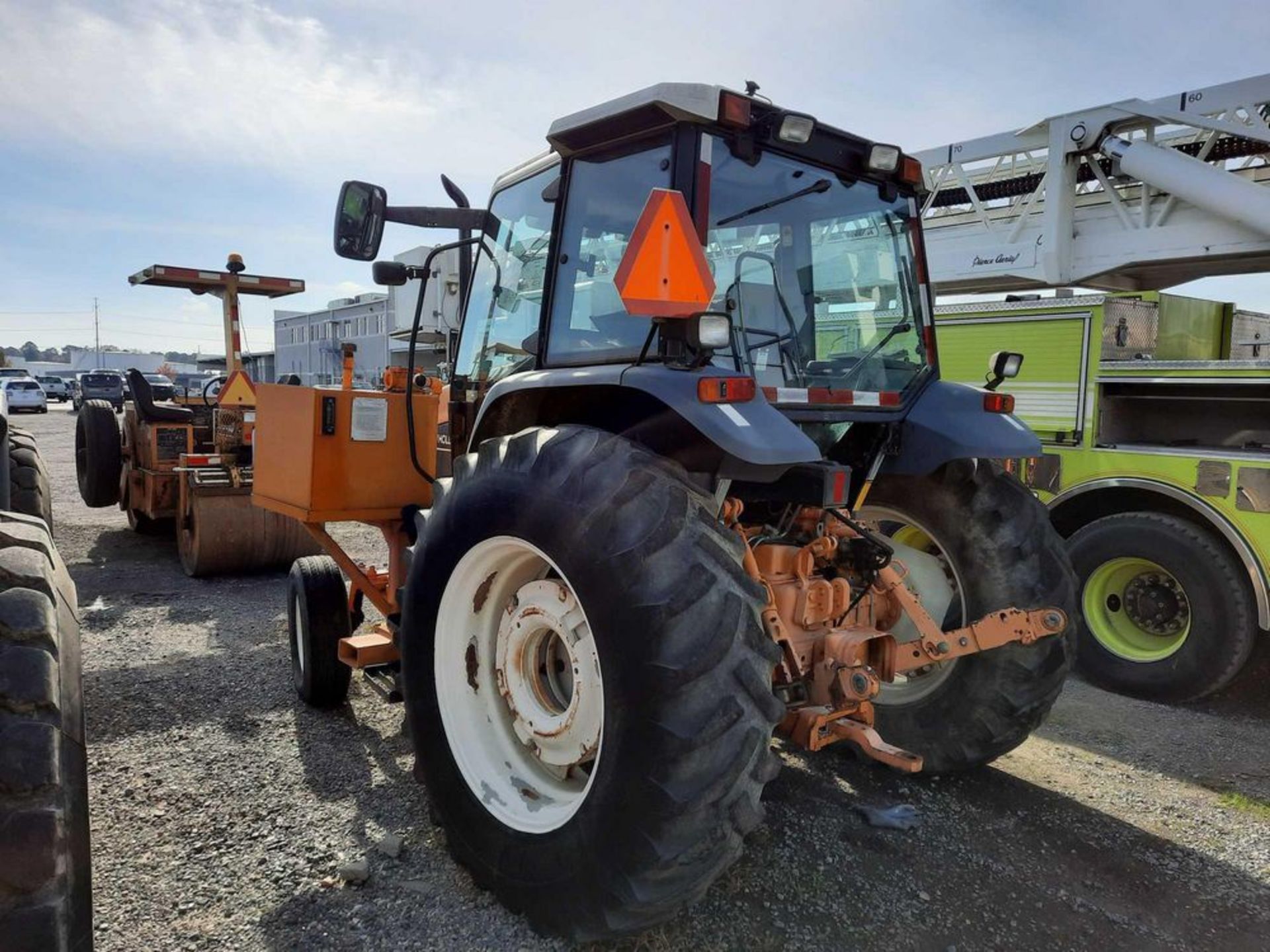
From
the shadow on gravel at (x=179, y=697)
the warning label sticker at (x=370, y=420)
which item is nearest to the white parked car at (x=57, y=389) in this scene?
the shadow on gravel at (x=179, y=697)

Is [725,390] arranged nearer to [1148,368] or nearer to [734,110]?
[734,110]

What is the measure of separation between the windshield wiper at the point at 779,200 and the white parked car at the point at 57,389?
4838 cm

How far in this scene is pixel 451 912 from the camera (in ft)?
8.47

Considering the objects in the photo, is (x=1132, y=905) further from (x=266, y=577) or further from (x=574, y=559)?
(x=266, y=577)

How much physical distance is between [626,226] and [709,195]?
31 cm

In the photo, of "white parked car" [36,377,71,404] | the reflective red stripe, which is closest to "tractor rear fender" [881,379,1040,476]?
the reflective red stripe

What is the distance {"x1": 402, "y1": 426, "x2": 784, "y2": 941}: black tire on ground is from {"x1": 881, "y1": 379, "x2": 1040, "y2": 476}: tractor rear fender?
1183 millimetres

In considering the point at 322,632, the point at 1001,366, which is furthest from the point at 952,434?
the point at 322,632

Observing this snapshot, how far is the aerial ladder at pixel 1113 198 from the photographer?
5949 mm

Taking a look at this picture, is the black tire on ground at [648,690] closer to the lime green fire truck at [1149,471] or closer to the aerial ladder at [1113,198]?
the lime green fire truck at [1149,471]

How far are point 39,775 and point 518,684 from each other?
51.5 inches

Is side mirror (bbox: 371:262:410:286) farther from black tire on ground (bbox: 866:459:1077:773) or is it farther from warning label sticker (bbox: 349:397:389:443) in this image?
black tire on ground (bbox: 866:459:1077:773)

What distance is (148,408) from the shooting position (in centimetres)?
770

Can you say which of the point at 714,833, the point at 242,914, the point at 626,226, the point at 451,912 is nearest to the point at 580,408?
the point at 626,226
